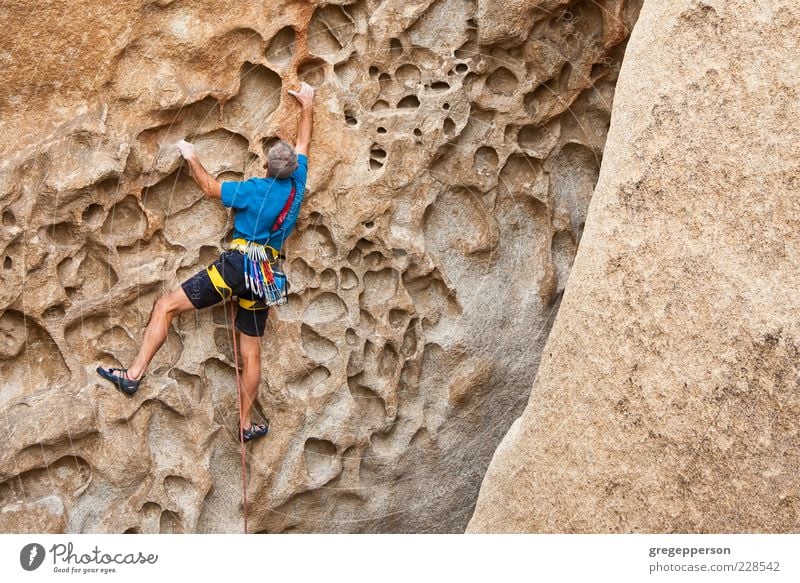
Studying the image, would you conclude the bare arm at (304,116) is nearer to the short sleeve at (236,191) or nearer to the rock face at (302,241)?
the rock face at (302,241)

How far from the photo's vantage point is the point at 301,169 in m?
5.07

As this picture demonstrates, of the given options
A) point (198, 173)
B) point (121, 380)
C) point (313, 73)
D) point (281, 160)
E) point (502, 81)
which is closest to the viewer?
point (281, 160)

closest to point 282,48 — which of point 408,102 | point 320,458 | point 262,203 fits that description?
point 408,102

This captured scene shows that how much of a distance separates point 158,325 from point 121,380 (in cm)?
31

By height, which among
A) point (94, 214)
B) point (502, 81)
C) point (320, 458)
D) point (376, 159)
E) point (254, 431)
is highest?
point (502, 81)

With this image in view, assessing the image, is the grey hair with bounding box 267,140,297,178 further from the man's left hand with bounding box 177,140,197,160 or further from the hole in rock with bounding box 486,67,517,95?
the hole in rock with bounding box 486,67,517,95

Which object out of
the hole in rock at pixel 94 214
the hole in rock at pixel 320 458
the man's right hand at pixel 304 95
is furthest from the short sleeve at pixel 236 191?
the hole in rock at pixel 320 458

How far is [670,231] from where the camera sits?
4.12 meters

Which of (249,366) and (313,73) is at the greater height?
(313,73)

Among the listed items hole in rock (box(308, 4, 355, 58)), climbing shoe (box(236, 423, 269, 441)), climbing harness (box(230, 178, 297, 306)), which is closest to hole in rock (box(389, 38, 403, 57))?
hole in rock (box(308, 4, 355, 58))

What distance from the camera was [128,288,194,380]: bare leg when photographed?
506cm

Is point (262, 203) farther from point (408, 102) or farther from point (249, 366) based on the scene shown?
point (408, 102)

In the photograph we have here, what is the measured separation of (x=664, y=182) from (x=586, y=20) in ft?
5.49

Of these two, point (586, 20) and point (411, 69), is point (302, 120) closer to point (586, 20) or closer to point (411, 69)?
point (411, 69)
